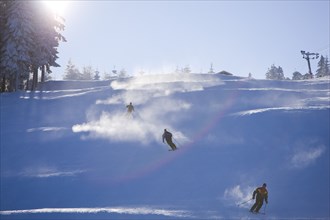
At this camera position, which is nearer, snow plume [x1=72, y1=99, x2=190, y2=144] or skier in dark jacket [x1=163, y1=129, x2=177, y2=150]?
skier in dark jacket [x1=163, y1=129, x2=177, y2=150]

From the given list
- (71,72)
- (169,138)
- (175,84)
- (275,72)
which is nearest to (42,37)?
(175,84)

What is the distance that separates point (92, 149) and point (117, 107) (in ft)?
31.8

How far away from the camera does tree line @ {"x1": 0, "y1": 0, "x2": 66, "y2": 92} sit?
4522 centimetres

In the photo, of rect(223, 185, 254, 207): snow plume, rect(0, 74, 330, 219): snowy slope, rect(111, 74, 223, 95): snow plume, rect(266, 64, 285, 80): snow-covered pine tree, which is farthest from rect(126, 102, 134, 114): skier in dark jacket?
rect(266, 64, 285, 80): snow-covered pine tree

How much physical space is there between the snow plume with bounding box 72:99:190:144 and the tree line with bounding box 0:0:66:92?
57.5ft

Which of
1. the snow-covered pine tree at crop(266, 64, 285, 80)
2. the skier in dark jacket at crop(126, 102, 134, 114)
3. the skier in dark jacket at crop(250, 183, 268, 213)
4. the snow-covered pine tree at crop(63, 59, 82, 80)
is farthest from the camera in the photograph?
the snow-covered pine tree at crop(266, 64, 285, 80)

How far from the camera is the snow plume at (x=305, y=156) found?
21139 mm

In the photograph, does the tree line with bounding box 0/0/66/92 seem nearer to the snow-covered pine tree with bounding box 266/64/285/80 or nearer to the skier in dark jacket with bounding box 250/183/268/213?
the skier in dark jacket with bounding box 250/183/268/213

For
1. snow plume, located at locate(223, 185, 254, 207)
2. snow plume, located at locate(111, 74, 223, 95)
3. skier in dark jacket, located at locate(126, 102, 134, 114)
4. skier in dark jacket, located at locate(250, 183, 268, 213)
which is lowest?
snow plume, located at locate(223, 185, 254, 207)

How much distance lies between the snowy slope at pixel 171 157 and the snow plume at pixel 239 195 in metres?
0.05

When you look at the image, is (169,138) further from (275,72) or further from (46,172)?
(275,72)

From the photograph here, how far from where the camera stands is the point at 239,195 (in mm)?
18625

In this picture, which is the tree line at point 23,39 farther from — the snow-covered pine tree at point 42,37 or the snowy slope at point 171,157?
the snowy slope at point 171,157

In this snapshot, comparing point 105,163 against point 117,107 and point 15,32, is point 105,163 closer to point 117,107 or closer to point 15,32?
point 117,107
